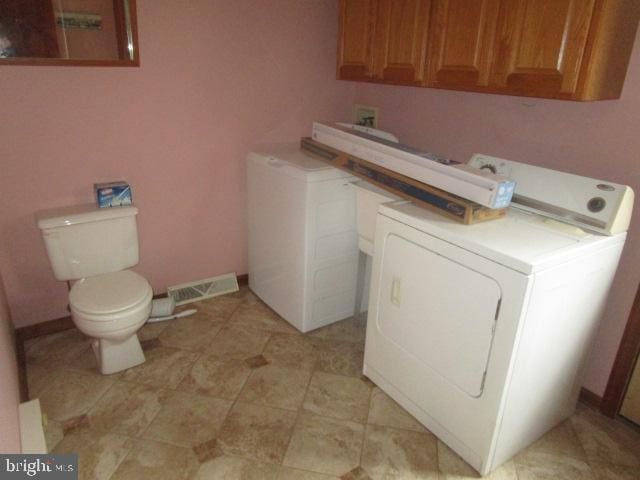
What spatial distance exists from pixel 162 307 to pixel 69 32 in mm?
1545

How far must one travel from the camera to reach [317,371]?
7.84ft

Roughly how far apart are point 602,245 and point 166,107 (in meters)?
2.24

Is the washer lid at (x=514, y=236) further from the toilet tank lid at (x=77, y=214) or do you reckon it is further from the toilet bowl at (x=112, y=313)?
the toilet tank lid at (x=77, y=214)

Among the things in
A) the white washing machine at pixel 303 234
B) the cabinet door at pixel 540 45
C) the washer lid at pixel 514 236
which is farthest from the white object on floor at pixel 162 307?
the cabinet door at pixel 540 45

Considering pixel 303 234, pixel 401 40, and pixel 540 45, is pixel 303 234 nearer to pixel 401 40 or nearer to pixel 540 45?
pixel 401 40

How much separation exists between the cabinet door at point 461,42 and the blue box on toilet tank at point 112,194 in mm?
1690

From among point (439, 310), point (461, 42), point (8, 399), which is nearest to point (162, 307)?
point (8, 399)

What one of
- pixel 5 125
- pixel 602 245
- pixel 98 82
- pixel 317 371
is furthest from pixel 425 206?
pixel 5 125

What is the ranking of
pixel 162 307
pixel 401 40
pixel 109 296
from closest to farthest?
1. pixel 109 296
2. pixel 401 40
3. pixel 162 307

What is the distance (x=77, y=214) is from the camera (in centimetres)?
231

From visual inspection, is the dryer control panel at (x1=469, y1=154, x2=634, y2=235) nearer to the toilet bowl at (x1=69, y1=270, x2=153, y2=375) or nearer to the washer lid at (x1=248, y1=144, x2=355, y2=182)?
the washer lid at (x1=248, y1=144, x2=355, y2=182)

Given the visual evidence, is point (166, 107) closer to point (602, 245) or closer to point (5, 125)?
point (5, 125)

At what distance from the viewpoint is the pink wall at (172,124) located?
7.56 ft

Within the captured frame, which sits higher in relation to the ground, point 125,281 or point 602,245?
point 602,245
